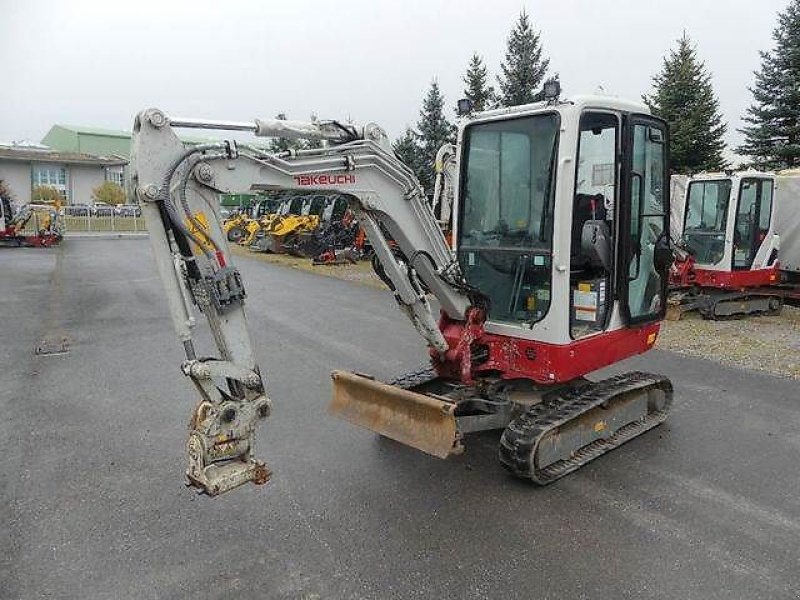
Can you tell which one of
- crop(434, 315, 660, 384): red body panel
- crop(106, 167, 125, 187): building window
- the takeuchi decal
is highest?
crop(106, 167, 125, 187): building window

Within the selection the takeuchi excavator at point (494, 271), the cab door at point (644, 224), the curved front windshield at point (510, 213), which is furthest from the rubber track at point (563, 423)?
the curved front windshield at point (510, 213)

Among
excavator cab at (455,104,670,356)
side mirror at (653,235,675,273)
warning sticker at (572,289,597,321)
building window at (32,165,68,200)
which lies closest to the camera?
excavator cab at (455,104,670,356)

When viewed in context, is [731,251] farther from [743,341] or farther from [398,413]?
[398,413]

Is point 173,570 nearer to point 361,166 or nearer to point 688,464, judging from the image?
point 361,166

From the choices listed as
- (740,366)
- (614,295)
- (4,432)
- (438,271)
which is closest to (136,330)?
(4,432)

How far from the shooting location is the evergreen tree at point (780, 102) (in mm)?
18391

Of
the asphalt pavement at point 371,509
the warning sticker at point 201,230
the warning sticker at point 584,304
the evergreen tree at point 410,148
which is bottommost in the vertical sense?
the asphalt pavement at point 371,509

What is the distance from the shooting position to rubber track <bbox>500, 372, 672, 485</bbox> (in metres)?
4.32

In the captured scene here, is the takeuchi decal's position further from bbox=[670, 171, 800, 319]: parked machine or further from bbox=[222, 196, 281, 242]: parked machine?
bbox=[222, 196, 281, 242]: parked machine

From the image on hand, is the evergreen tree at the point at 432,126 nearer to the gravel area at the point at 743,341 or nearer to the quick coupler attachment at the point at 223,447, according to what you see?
the gravel area at the point at 743,341

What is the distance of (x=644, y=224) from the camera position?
16.8ft

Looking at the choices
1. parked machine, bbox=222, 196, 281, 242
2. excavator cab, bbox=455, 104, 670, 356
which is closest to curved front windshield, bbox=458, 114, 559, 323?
excavator cab, bbox=455, 104, 670, 356

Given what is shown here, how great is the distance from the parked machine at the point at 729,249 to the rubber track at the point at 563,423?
624 centimetres

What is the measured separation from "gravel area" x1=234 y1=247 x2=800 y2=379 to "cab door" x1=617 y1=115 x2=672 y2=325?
3.27 metres
